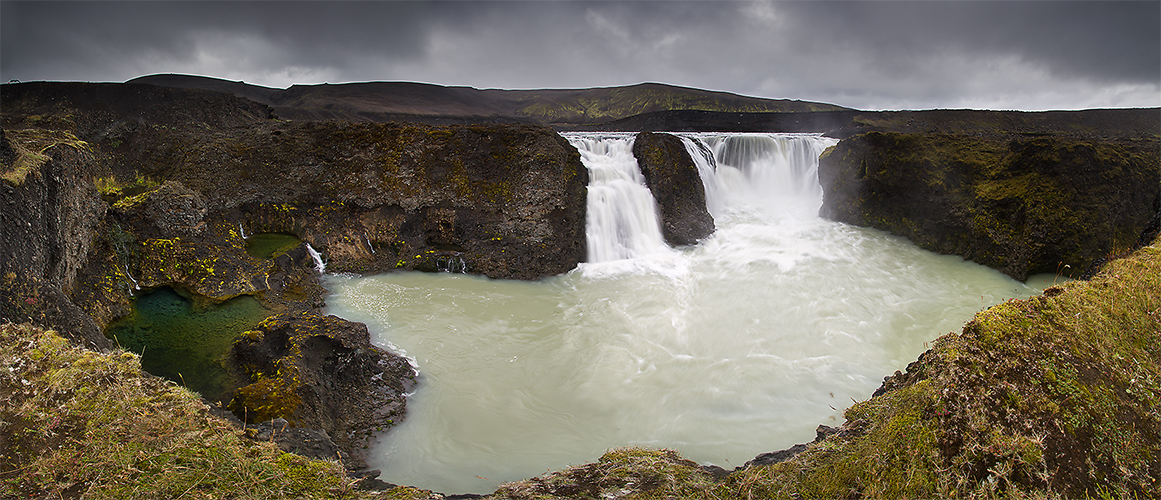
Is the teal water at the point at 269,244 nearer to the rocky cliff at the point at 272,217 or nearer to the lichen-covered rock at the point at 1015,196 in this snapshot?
the rocky cliff at the point at 272,217

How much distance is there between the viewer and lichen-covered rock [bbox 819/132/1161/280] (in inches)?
463

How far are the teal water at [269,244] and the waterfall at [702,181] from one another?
26.2 ft

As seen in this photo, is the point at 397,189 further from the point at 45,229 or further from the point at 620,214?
the point at 45,229

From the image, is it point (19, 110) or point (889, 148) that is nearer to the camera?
point (889, 148)

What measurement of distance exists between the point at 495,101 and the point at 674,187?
8027cm

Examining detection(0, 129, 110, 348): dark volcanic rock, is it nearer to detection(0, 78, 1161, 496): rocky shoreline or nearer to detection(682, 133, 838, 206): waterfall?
detection(0, 78, 1161, 496): rocky shoreline

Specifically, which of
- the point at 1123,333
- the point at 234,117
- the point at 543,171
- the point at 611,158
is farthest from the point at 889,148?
the point at 234,117

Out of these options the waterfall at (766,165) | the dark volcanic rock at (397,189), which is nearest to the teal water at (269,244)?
the dark volcanic rock at (397,189)

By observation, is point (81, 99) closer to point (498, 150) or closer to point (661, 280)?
point (498, 150)

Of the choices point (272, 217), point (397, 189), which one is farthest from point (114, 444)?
point (272, 217)

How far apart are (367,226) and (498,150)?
14.6 feet

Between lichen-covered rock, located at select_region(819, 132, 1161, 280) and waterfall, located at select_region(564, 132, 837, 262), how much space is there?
15.6 ft

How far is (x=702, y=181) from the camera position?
18.7 metres

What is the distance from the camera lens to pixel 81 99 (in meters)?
20.0
